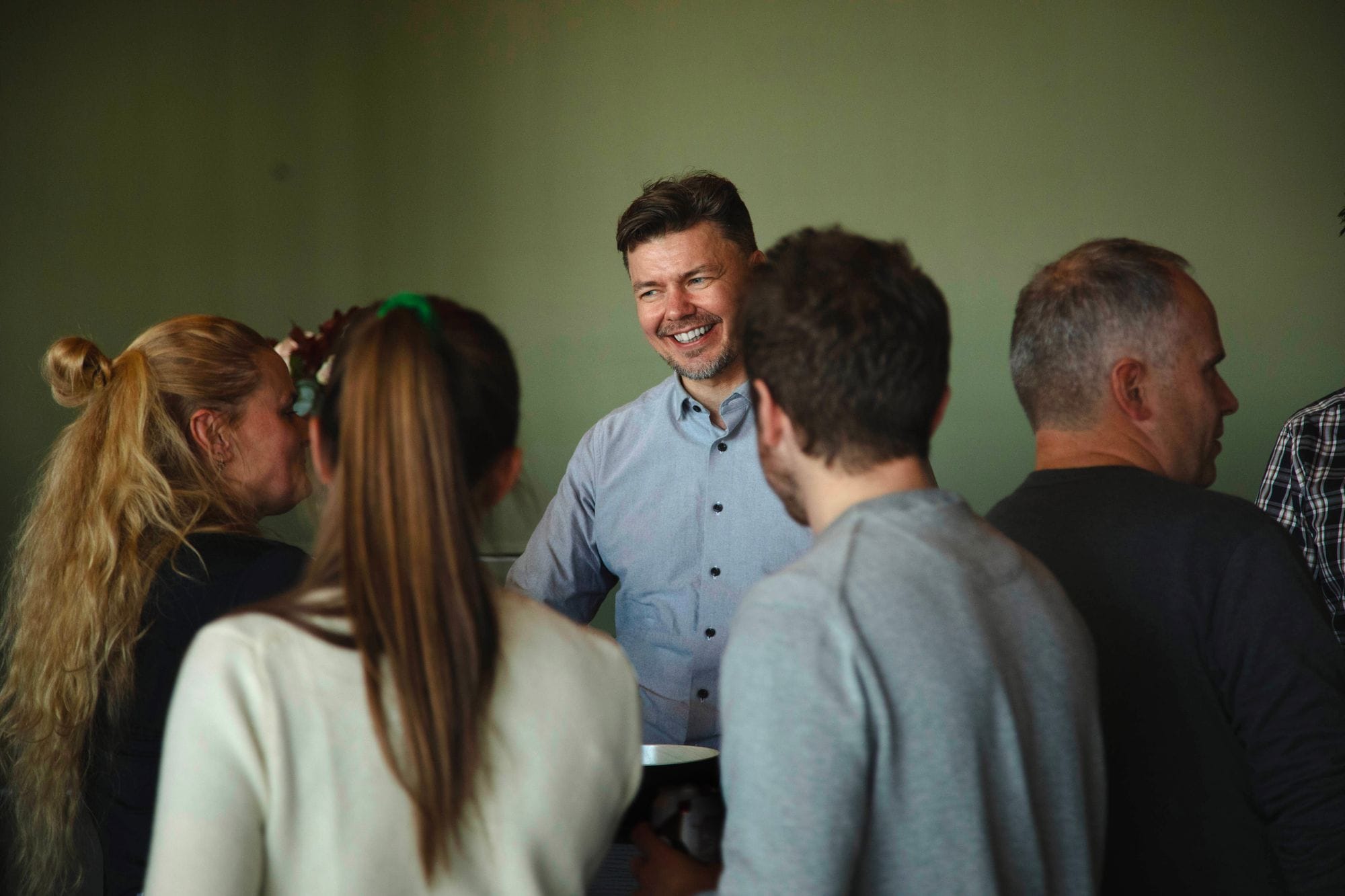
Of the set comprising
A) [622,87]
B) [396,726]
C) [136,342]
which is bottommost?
[396,726]

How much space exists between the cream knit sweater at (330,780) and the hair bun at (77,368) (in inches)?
33.9

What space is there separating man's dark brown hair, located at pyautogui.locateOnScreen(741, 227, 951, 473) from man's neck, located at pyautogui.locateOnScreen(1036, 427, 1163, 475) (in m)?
0.43

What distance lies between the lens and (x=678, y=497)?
7.14 ft

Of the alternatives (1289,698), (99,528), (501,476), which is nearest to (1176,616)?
(1289,698)

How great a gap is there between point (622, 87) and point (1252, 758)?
2916mm

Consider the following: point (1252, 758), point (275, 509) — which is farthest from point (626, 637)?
point (1252, 758)

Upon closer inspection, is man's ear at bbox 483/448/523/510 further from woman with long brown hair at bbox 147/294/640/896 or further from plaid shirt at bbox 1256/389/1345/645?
plaid shirt at bbox 1256/389/1345/645

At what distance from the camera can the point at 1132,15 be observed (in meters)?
3.45

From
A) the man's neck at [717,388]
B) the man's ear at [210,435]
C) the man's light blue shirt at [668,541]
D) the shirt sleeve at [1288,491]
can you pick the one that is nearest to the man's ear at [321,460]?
the man's ear at [210,435]

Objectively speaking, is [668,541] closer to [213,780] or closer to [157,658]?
[157,658]

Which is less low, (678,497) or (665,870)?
(678,497)

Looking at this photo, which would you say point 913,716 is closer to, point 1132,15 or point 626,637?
point 626,637

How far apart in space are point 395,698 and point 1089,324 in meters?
0.92

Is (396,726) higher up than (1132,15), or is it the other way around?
(1132,15)
